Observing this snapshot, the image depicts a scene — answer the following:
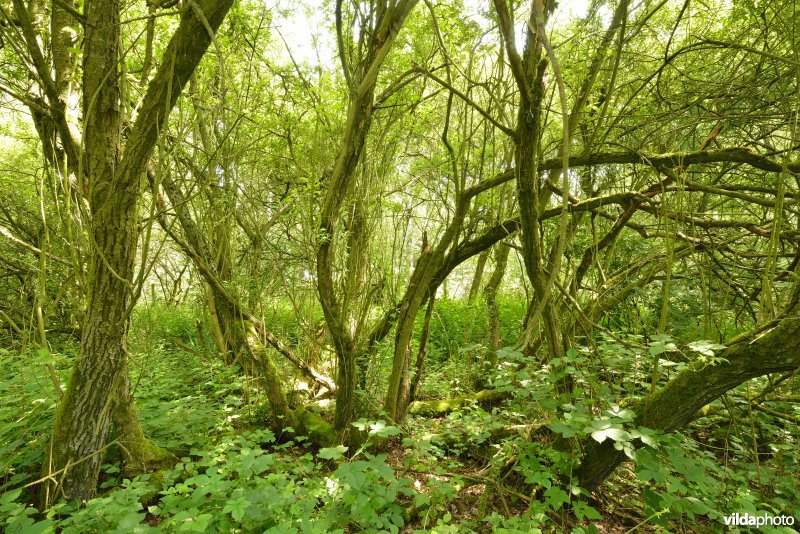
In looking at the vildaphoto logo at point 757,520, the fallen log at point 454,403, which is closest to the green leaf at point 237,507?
the fallen log at point 454,403

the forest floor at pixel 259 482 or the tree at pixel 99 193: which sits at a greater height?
the tree at pixel 99 193

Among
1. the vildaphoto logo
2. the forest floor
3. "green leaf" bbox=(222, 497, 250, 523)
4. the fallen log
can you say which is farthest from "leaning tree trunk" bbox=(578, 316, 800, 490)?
"green leaf" bbox=(222, 497, 250, 523)

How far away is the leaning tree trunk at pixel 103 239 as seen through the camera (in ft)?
6.00

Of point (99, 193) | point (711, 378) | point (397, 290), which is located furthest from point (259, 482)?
point (711, 378)

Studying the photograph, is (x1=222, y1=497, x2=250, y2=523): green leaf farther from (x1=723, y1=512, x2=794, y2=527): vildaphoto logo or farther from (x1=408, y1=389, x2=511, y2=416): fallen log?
(x1=723, y1=512, x2=794, y2=527): vildaphoto logo

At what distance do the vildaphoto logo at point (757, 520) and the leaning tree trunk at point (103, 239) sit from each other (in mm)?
3189

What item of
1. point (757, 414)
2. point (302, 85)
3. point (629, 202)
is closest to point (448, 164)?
point (302, 85)

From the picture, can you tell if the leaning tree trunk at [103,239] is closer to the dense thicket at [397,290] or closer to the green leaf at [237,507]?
the dense thicket at [397,290]

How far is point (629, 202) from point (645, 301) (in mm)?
1786

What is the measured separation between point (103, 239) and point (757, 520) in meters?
3.53

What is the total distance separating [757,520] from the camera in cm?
178

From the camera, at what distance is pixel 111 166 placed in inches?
77.1

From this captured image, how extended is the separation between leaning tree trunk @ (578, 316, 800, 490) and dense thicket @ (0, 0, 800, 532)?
0.03 ft

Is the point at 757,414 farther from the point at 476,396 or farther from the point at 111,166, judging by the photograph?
the point at 111,166
